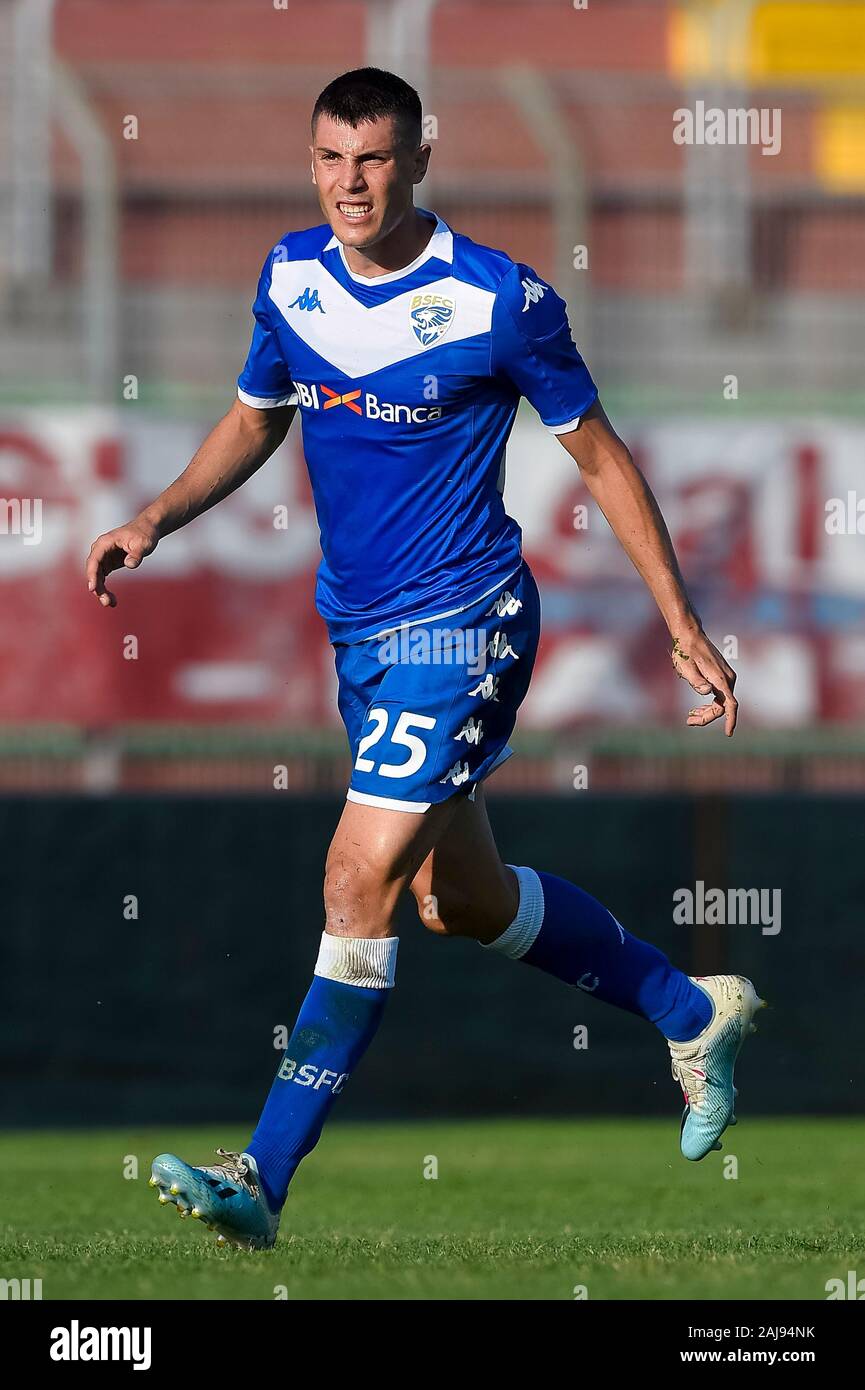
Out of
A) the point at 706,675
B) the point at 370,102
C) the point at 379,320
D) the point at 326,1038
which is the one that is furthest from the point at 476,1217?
the point at 370,102

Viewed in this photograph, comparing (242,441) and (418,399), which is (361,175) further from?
(242,441)

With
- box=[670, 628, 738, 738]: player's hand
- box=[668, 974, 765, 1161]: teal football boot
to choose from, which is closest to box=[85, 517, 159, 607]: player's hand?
box=[670, 628, 738, 738]: player's hand

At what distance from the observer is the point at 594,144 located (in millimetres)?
11188

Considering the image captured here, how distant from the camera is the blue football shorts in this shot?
437 centimetres

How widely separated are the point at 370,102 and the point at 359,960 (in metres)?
1.65

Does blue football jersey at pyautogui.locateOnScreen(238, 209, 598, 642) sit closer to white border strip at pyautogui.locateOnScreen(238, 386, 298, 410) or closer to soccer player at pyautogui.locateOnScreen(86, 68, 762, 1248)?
soccer player at pyautogui.locateOnScreen(86, 68, 762, 1248)

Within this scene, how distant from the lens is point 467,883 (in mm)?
4820

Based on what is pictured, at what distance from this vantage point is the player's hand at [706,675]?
4293 millimetres

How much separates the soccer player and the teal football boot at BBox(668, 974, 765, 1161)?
66 cm

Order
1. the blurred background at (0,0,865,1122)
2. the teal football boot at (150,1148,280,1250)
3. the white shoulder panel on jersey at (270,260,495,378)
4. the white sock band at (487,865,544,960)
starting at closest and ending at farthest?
the teal football boot at (150,1148,280,1250), the white shoulder panel on jersey at (270,260,495,378), the white sock band at (487,865,544,960), the blurred background at (0,0,865,1122)

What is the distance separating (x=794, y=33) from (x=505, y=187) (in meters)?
5.68

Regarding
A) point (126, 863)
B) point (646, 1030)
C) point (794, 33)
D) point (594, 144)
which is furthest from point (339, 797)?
point (794, 33)

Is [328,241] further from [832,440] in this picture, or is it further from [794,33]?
[794,33]

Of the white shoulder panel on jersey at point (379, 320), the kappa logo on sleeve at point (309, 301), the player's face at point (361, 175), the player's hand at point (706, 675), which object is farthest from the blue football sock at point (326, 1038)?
the player's face at point (361, 175)
